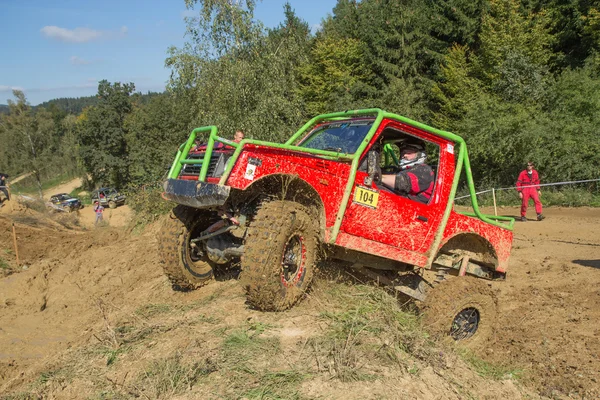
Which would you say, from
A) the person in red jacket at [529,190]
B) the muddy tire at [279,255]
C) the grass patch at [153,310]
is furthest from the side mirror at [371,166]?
the person in red jacket at [529,190]

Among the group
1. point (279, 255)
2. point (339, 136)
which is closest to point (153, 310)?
point (279, 255)

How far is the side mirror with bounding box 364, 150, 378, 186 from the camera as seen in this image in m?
4.94

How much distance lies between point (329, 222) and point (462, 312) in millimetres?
1754

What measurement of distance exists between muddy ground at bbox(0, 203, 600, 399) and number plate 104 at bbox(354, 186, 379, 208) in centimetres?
93

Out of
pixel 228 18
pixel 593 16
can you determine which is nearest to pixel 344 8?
pixel 593 16

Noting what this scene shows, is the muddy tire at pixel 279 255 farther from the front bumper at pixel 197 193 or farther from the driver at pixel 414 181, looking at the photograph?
the driver at pixel 414 181

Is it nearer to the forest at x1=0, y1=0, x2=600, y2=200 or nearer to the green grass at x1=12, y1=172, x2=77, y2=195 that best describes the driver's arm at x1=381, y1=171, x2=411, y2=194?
the forest at x1=0, y1=0, x2=600, y2=200

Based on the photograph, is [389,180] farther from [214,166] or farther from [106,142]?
[106,142]

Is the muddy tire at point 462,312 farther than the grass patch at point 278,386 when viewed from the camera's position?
Yes

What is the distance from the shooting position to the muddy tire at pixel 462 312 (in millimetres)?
4824

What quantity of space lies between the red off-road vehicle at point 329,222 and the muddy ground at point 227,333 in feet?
1.28

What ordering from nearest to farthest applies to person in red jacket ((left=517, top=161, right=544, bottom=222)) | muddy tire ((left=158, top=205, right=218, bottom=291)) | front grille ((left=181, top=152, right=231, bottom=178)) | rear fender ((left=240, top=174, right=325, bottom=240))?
1. rear fender ((left=240, top=174, right=325, bottom=240))
2. front grille ((left=181, top=152, right=231, bottom=178))
3. muddy tire ((left=158, top=205, right=218, bottom=291))
4. person in red jacket ((left=517, top=161, right=544, bottom=222))

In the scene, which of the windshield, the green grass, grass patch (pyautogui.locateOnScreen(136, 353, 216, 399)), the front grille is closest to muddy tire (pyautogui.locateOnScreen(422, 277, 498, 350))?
the windshield

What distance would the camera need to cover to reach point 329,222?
473 cm
